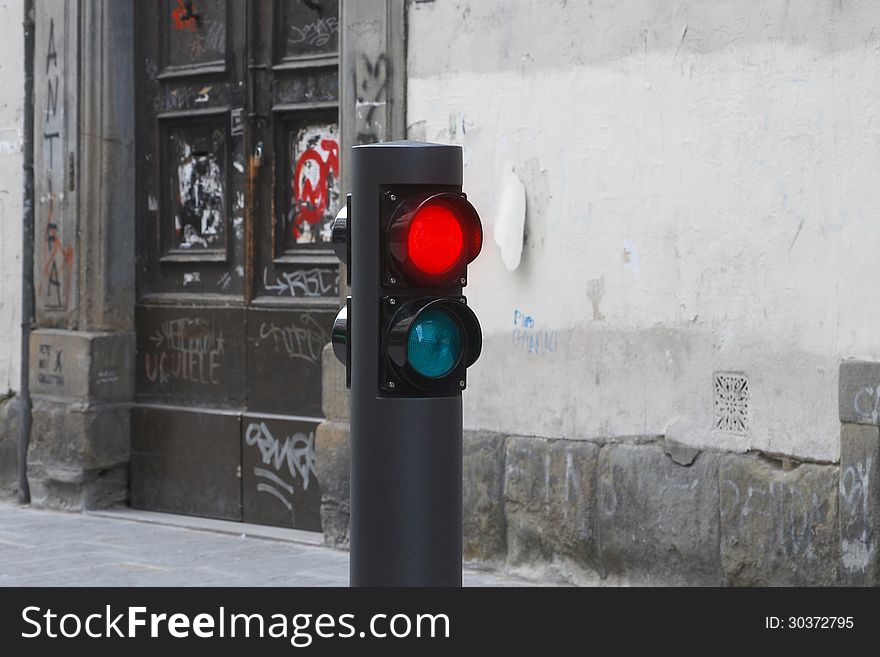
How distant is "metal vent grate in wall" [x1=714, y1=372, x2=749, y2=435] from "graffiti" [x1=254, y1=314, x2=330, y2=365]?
2.27m

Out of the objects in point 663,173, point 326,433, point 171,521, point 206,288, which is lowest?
point 171,521

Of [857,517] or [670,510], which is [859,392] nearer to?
[857,517]

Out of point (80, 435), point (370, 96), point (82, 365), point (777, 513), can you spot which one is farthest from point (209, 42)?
point (777, 513)

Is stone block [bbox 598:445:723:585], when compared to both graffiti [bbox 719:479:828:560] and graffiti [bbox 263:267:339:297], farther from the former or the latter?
graffiti [bbox 263:267:339:297]

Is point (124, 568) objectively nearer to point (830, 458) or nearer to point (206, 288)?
point (206, 288)

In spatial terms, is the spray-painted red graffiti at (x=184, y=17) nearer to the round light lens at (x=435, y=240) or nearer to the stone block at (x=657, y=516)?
the stone block at (x=657, y=516)

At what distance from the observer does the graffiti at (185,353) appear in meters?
8.30

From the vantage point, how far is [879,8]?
18.1ft

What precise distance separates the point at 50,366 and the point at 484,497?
2987 millimetres

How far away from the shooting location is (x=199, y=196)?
8.43 metres

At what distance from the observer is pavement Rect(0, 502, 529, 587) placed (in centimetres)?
672

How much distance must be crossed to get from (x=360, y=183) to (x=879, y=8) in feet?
10.1

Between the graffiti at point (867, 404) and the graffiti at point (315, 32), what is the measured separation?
3309 mm
